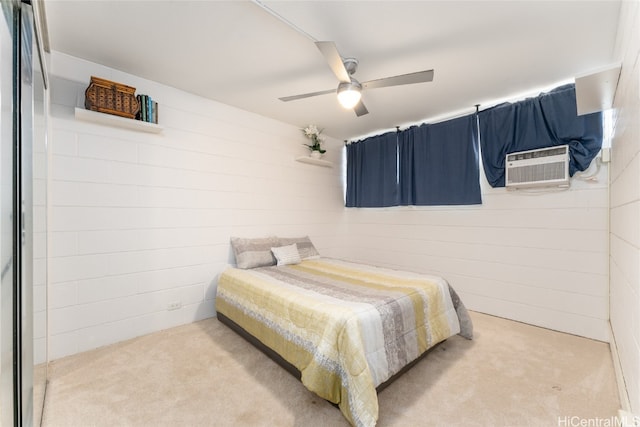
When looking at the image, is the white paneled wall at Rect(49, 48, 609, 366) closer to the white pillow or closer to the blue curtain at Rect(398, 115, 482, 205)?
the blue curtain at Rect(398, 115, 482, 205)

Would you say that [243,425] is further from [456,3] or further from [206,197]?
[456,3]

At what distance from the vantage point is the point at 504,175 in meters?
2.96

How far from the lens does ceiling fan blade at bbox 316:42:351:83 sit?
61.0 inches

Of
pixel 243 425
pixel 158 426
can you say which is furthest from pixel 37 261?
pixel 243 425

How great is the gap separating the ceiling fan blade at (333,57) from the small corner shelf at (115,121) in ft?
5.81

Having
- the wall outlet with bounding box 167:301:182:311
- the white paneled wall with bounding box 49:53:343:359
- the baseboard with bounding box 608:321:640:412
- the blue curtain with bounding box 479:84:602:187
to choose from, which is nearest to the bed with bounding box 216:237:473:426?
the wall outlet with bounding box 167:301:182:311

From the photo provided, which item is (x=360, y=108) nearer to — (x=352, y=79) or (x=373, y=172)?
(x=352, y=79)

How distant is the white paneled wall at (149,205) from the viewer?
2.20 metres

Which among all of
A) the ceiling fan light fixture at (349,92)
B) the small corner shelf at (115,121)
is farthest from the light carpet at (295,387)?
the ceiling fan light fixture at (349,92)

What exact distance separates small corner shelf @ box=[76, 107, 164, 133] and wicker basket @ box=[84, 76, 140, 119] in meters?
0.04

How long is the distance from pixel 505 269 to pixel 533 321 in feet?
1.84

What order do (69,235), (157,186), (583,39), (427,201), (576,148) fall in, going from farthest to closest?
(427,201) < (157,186) < (576,148) < (69,235) < (583,39)

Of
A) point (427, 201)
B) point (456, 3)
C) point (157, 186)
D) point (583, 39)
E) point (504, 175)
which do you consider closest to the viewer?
point (456, 3)

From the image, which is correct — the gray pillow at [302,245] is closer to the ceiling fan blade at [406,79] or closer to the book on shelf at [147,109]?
the book on shelf at [147,109]
